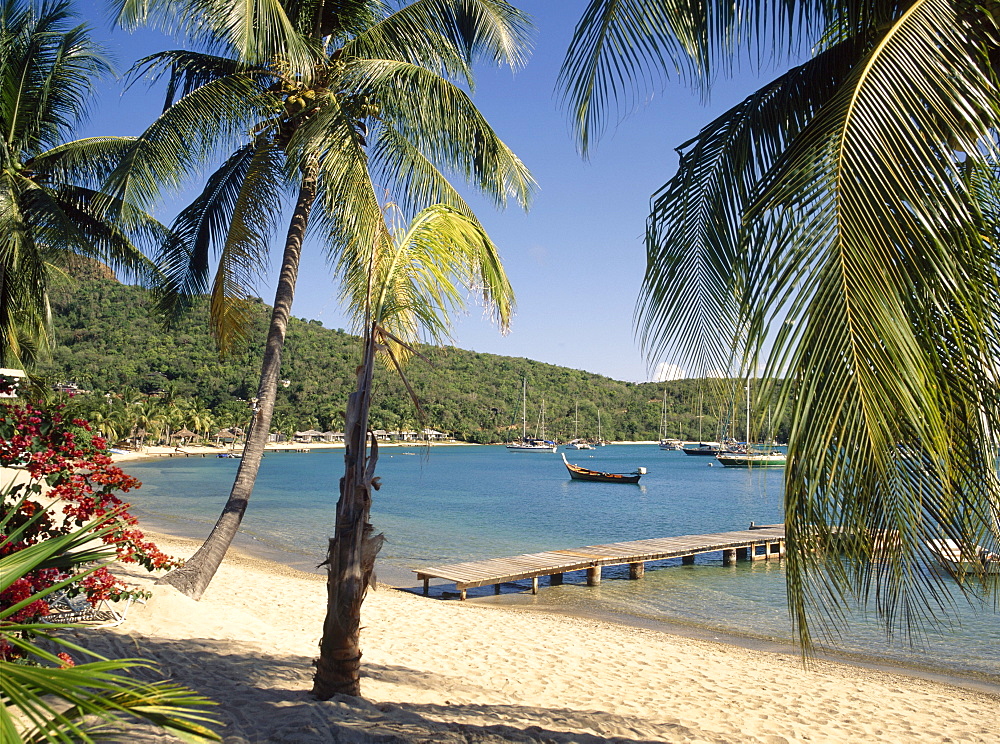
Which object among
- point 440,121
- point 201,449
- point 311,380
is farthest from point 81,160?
point 201,449

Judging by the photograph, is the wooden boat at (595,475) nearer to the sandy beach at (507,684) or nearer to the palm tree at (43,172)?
the sandy beach at (507,684)

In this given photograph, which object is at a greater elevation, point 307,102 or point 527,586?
point 307,102

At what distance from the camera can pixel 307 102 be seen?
8.72m

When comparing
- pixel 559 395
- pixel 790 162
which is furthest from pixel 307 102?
pixel 559 395

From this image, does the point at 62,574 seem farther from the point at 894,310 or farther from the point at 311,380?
the point at 311,380

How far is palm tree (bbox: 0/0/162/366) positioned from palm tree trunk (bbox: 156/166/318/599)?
2181 millimetres

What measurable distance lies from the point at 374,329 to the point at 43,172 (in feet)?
27.7

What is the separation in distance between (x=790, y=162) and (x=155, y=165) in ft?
23.1

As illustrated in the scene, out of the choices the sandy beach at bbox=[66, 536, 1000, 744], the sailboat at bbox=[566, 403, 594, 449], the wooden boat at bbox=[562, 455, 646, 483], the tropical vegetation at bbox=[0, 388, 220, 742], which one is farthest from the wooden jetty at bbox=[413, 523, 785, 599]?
the sailboat at bbox=[566, 403, 594, 449]

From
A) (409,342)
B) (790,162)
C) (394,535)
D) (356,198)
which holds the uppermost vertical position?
(356,198)

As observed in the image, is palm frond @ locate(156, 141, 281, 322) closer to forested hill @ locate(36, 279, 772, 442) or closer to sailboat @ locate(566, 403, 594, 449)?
forested hill @ locate(36, 279, 772, 442)

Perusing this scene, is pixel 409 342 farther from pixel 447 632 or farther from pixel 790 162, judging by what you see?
pixel 447 632

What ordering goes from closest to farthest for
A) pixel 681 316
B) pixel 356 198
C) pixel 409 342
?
1. pixel 681 316
2. pixel 409 342
3. pixel 356 198

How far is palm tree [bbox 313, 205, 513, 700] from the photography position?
15.8ft
